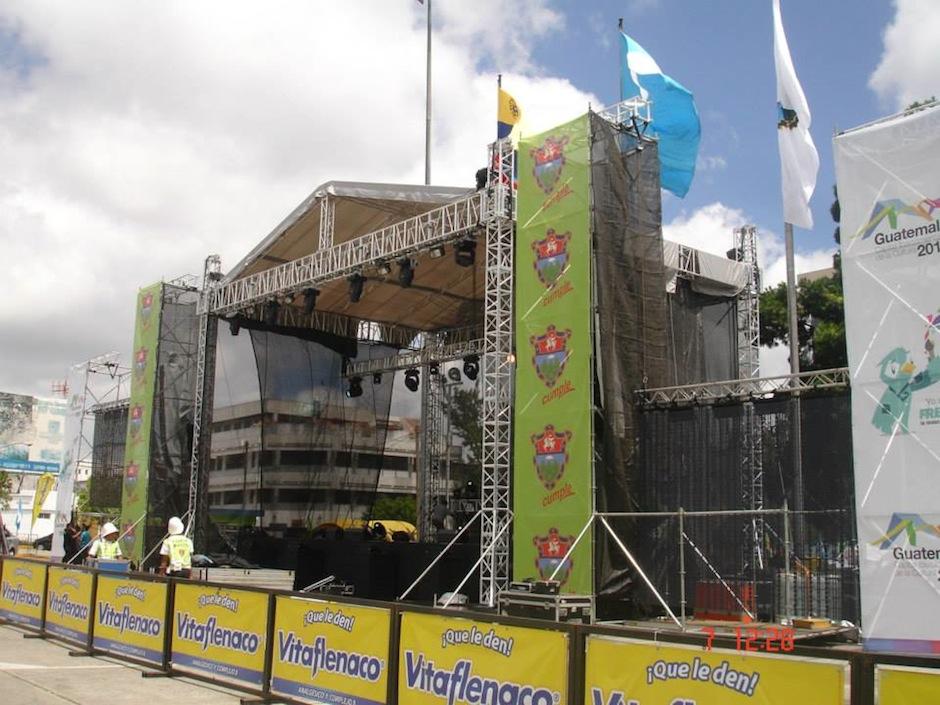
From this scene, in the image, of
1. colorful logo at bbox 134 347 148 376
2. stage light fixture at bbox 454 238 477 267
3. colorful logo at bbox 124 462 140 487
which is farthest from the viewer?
colorful logo at bbox 134 347 148 376

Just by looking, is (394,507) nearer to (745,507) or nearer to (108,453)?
(108,453)

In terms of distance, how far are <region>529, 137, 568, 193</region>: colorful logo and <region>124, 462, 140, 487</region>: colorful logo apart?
14225mm

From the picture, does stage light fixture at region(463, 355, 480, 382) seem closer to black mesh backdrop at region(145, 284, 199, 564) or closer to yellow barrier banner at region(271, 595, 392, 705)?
black mesh backdrop at region(145, 284, 199, 564)

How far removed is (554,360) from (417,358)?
10.6m

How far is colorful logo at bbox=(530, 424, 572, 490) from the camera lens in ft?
48.6

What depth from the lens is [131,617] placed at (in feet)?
31.1

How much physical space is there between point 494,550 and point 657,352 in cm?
429

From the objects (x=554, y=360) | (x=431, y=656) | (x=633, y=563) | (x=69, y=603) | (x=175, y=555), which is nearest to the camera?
(x=431, y=656)

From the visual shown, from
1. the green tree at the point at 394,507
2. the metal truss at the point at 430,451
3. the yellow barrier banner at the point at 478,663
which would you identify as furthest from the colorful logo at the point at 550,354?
the green tree at the point at 394,507

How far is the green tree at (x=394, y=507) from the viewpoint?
27.2 meters

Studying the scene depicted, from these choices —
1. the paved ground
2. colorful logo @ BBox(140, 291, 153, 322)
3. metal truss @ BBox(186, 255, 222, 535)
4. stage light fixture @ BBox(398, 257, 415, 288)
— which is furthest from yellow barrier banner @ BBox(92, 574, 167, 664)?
colorful logo @ BBox(140, 291, 153, 322)

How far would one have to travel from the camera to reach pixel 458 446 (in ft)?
82.0

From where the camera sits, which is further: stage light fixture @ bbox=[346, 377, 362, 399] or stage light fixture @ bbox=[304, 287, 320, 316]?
stage light fixture @ bbox=[346, 377, 362, 399]

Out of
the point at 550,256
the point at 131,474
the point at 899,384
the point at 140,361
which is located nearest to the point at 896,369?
the point at 899,384
